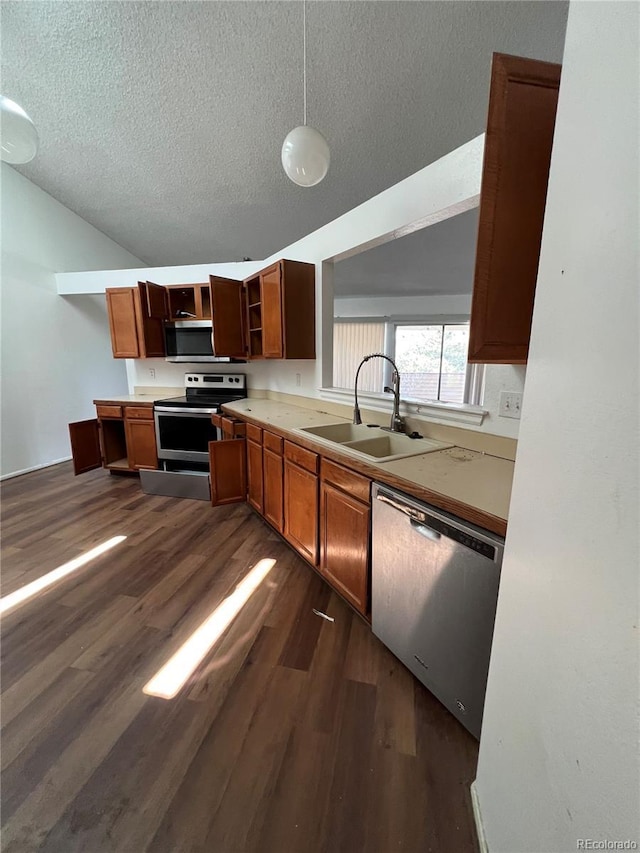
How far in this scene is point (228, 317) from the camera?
3.15 m

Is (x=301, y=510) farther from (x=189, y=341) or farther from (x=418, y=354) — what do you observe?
(x=418, y=354)

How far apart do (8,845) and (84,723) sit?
318mm

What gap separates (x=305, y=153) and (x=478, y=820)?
2.52 m

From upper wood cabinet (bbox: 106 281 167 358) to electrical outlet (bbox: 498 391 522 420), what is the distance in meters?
3.34

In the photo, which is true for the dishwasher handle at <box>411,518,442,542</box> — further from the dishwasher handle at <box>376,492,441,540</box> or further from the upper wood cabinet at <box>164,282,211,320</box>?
the upper wood cabinet at <box>164,282,211,320</box>

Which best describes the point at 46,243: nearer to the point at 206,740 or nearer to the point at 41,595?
the point at 41,595

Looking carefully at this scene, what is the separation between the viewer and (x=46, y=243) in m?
4.10

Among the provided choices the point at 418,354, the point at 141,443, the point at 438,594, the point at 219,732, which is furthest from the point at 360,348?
the point at 219,732

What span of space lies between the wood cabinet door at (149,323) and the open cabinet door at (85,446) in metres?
0.95

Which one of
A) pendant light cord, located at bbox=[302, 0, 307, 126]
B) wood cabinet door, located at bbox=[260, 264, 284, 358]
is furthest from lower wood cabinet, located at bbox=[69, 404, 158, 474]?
pendant light cord, located at bbox=[302, 0, 307, 126]

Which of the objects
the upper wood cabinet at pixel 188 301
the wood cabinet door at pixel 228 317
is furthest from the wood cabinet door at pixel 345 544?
the upper wood cabinet at pixel 188 301

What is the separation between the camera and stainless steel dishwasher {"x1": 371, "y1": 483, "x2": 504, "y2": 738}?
3.33ft

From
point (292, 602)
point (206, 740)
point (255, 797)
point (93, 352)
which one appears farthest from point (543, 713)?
point (93, 352)

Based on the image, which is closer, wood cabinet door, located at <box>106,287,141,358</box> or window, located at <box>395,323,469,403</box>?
wood cabinet door, located at <box>106,287,141,358</box>
